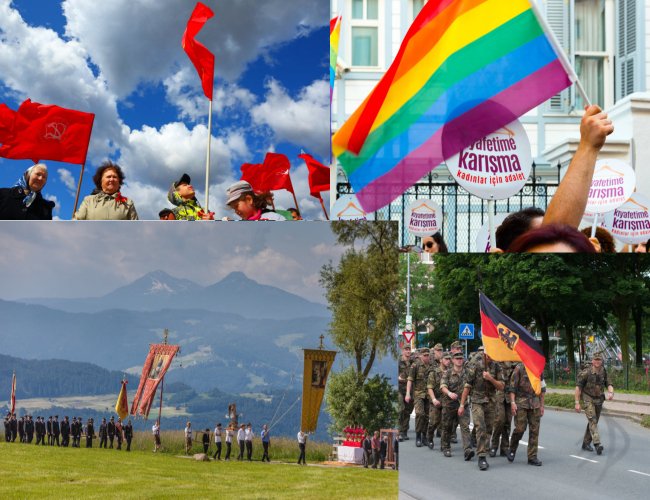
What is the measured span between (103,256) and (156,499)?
5.27 feet

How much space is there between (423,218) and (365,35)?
24.3 ft

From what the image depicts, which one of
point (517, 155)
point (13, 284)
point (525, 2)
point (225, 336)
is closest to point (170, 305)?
point (225, 336)

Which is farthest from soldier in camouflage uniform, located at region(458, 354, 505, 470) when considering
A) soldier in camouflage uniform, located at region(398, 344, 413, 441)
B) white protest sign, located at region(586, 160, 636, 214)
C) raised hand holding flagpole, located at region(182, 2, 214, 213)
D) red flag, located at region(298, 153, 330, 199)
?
red flag, located at region(298, 153, 330, 199)

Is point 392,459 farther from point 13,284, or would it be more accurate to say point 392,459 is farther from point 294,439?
point 13,284

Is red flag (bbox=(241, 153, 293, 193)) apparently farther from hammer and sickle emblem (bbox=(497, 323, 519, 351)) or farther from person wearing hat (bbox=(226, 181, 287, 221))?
hammer and sickle emblem (bbox=(497, 323, 519, 351))

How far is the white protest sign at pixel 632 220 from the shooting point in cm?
928

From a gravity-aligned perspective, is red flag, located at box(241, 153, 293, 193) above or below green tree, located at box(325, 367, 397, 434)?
above

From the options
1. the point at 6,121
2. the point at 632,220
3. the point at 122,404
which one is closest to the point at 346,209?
the point at 632,220

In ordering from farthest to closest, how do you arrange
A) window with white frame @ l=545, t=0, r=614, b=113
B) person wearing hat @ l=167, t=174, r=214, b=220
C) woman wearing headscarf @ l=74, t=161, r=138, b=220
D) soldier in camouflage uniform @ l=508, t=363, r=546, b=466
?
1. window with white frame @ l=545, t=0, r=614, b=113
2. person wearing hat @ l=167, t=174, r=214, b=220
3. woman wearing headscarf @ l=74, t=161, r=138, b=220
4. soldier in camouflage uniform @ l=508, t=363, r=546, b=466

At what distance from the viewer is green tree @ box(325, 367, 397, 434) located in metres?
5.90

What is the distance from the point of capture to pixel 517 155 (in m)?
6.71

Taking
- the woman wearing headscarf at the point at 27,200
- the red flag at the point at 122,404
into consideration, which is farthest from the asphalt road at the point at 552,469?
the woman wearing headscarf at the point at 27,200

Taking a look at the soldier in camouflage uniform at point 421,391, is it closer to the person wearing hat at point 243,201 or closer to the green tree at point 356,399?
the green tree at point 356,399

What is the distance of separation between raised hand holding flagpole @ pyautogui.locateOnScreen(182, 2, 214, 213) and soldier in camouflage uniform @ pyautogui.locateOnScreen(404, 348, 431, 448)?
362cm
